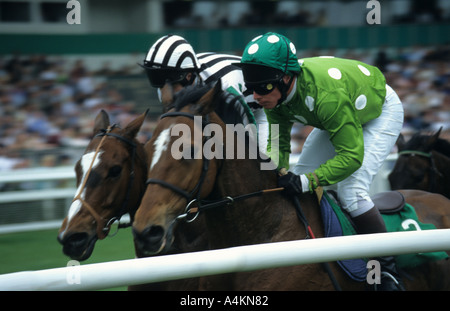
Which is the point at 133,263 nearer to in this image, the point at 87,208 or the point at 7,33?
the point at 87,208

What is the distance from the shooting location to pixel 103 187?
2.71 meters

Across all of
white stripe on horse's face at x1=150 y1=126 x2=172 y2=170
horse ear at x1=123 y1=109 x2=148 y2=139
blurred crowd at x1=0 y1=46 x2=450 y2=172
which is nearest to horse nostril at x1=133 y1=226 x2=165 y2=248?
white stripe on horse's face at x1=150 y1=126 x2=172 y2=170

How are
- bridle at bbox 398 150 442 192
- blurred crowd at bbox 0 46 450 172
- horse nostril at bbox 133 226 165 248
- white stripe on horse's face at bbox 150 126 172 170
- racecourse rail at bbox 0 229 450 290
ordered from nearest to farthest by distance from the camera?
racecourse rail at bbox 0 229 450 290, horse nostril at bbox 133 226 165 248, white stripe on horse's face at bbox 150 126 172 170, bridle at bbox 398 150 442 192, blurred crowd at bbox 0 46 450 172

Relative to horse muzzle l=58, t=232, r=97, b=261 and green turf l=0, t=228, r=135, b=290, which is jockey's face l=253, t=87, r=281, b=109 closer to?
horse muzzle l=58, t=232, r=97, b=261

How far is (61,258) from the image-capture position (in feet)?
16.3

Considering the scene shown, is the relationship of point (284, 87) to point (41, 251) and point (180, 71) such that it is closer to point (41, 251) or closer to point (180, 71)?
point (180, 71)

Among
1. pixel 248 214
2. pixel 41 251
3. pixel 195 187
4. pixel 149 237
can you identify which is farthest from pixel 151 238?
pixel 41 251

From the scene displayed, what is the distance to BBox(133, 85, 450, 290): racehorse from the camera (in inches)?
83.4

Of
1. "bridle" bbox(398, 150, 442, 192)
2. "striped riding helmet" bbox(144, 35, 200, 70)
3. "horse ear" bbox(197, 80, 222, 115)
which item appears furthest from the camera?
"bridle" bbox(398, 150, 442, 192)

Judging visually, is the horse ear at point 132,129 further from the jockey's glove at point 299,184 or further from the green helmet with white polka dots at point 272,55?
the jockey's glove at point 299,184

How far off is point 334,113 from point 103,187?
116 cm

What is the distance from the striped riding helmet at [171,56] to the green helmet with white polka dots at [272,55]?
73 cm

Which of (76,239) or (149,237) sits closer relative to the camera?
(149,237)

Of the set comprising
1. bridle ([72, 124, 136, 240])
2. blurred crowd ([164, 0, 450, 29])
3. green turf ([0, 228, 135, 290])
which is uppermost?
blurred crowd ([164, 0, 450, 29])
